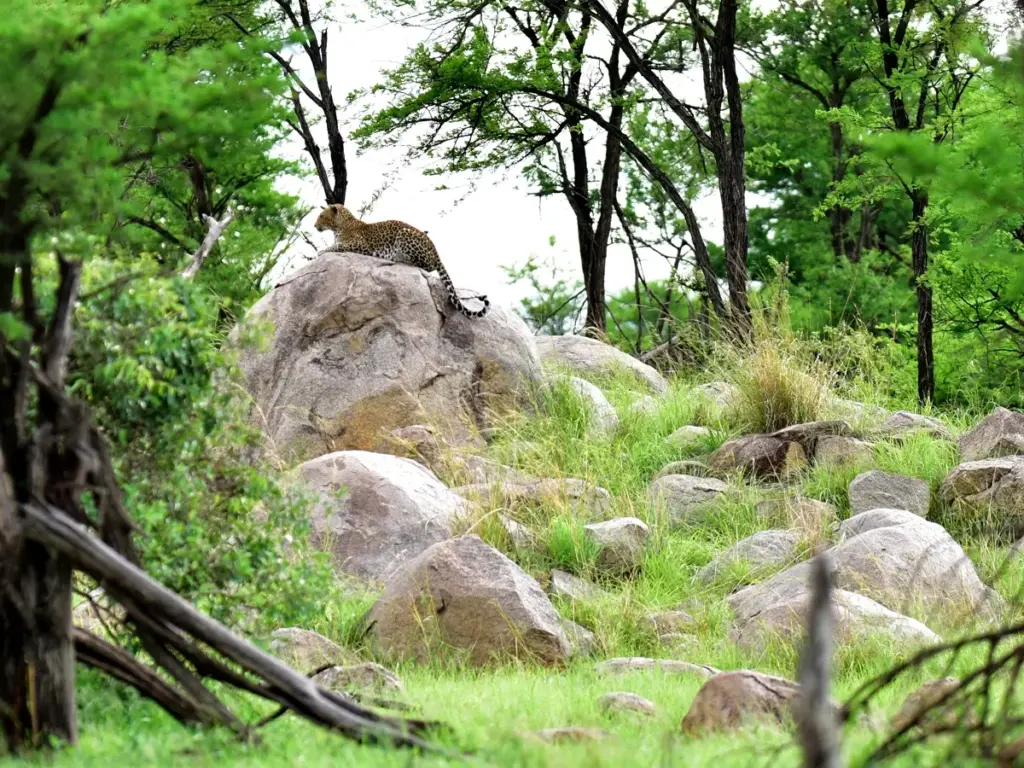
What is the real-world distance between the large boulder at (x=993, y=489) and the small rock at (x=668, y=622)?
337 centimetres

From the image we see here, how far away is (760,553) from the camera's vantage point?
9.93m

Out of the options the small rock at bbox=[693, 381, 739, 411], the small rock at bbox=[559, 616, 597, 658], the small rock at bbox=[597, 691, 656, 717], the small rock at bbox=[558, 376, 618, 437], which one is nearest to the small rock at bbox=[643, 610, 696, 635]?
the small rock at bbox=[559, 616, 597, 658]

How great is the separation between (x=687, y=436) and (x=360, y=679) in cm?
731

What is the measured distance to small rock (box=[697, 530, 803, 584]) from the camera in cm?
970

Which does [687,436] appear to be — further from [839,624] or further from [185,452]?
[185,452]

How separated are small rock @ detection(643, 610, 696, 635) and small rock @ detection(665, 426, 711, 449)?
4386 millimetres

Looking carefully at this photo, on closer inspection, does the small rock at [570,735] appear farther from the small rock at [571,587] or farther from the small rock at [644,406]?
the small rock at [644,406]

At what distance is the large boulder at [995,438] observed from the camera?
461 inches

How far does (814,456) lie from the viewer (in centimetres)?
1219

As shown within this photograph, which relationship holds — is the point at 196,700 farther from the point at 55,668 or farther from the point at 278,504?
the point at 278,504

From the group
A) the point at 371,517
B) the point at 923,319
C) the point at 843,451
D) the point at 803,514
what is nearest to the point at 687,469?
the point at 843,451

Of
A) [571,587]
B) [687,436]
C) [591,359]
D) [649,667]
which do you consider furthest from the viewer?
[591,359]

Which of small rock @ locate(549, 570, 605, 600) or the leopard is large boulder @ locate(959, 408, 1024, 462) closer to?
small rock @ locate(549, 570, 605, 600)

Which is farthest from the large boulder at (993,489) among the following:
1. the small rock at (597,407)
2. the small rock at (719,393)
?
the small rock at (597,407)
